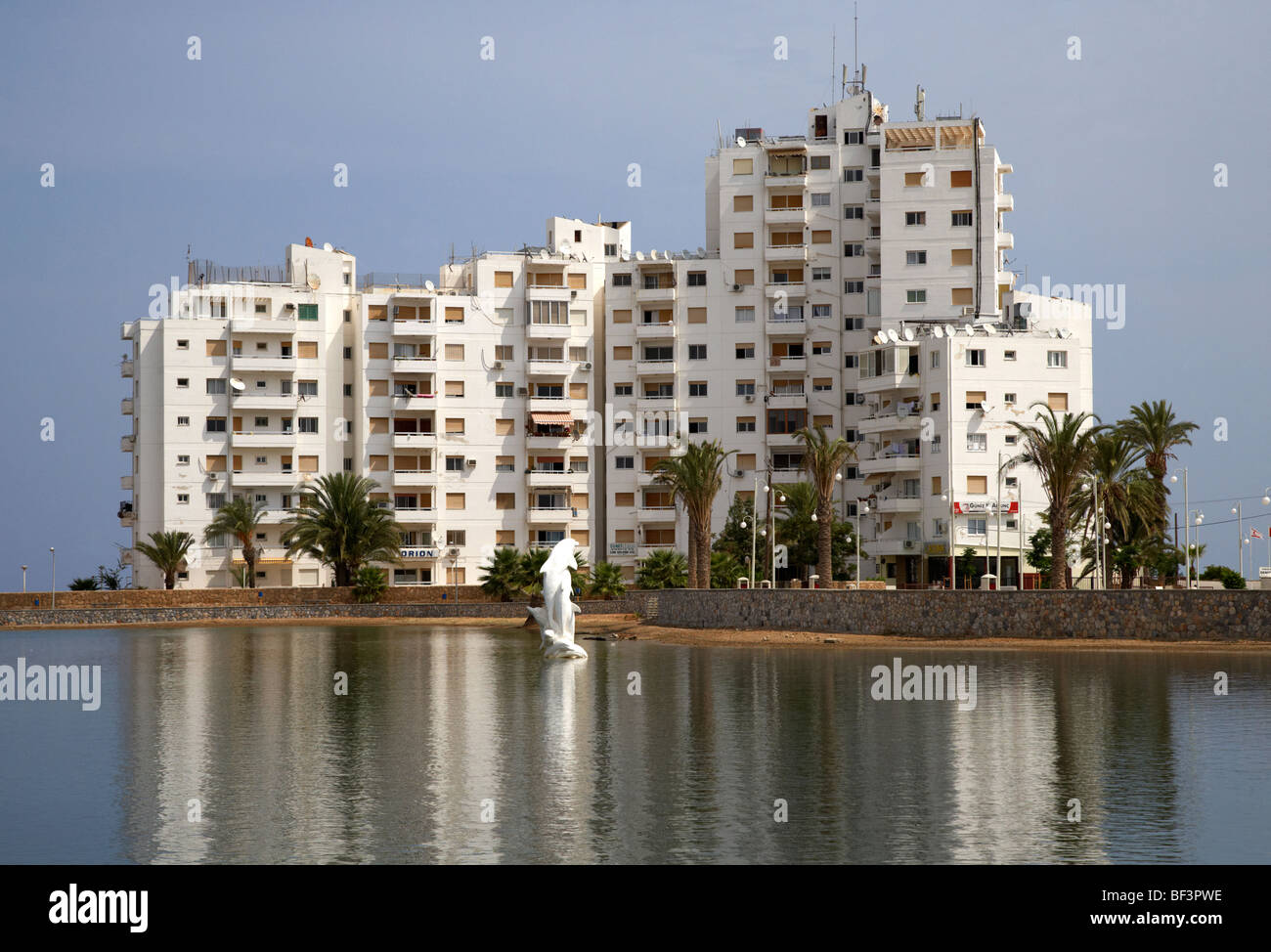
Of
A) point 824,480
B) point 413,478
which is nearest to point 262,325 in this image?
point 413,478

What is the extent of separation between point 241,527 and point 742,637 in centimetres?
4811

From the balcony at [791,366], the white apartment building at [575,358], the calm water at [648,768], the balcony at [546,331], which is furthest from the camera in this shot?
the balcony at [546,331]

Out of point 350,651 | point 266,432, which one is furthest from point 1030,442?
point 266,432

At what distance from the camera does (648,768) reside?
28016 millimetres

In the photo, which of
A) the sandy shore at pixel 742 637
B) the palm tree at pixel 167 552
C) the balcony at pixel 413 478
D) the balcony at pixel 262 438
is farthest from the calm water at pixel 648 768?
the balcony at pixel 413 478

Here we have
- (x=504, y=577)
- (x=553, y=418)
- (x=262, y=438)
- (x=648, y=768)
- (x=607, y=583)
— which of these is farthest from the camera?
(x=553, y=418)

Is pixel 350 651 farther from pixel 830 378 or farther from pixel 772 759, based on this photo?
pixel 830 378

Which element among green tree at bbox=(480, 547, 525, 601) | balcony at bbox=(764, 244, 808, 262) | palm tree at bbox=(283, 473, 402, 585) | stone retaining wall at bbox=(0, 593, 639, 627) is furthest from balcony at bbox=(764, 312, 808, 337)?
palm tree at bbox=(283, 473, 402, 585)

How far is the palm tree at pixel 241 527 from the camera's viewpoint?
102m

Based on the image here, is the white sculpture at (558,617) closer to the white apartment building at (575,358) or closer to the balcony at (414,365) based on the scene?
the white apartment building at (575,358)

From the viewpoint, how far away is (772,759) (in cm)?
2900

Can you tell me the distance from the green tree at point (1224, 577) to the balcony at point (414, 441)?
53620 mm

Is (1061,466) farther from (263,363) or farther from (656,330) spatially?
(263,363)
